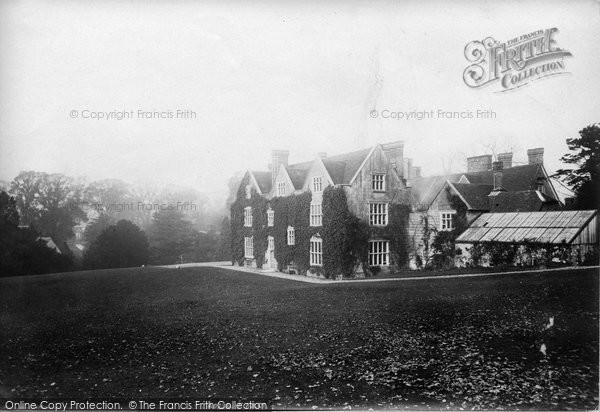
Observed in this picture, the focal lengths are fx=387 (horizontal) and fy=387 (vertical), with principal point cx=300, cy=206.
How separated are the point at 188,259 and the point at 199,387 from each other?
13.6 ft

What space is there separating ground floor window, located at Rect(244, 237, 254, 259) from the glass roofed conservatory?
9.53 metres

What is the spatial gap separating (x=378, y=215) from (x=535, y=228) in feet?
18.4

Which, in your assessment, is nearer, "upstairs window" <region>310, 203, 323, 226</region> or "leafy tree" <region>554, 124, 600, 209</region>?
"leafy tree" <region>554, 124, 600, 209</region>

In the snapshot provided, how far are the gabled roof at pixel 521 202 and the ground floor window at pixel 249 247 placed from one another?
11078 mm

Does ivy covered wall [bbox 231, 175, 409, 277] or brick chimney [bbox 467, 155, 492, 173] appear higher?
brick chimney [bbox 467, 155, 492, 173]

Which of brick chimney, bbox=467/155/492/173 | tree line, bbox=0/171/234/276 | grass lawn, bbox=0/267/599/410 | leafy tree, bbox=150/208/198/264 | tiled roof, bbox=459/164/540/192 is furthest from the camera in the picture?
tiled roof, bbox=459/164/540/192

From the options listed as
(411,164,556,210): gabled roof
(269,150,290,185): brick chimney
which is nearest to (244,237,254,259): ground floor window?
(411,164,556,210): gabled roof

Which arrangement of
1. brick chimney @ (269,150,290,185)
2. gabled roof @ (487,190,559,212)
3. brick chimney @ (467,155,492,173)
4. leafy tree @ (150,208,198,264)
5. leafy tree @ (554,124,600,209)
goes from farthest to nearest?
1. gabled roof @ (487,190,559,212)
2. brick chimney @ (467,155,492,173)
3. brick chimney @ (269,150,290,185)
4. leafy tree @ (150,208,198,264)
5. leafy tree @ (554,124,600,209)

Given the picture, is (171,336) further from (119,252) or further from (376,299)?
(376,299)

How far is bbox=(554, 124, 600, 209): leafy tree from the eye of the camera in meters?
8.58

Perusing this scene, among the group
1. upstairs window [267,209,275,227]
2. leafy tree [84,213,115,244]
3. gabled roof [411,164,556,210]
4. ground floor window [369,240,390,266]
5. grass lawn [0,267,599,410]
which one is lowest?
grass lawn [0,267,599,410]

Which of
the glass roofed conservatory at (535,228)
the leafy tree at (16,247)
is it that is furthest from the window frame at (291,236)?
the leafy tree at (16,247)

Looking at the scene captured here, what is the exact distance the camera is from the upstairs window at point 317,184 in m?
16.8

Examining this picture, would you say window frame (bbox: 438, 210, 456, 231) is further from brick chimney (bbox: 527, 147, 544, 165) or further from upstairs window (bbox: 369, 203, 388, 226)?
brick chimney (bbox: 527, 147, 544, 165)
